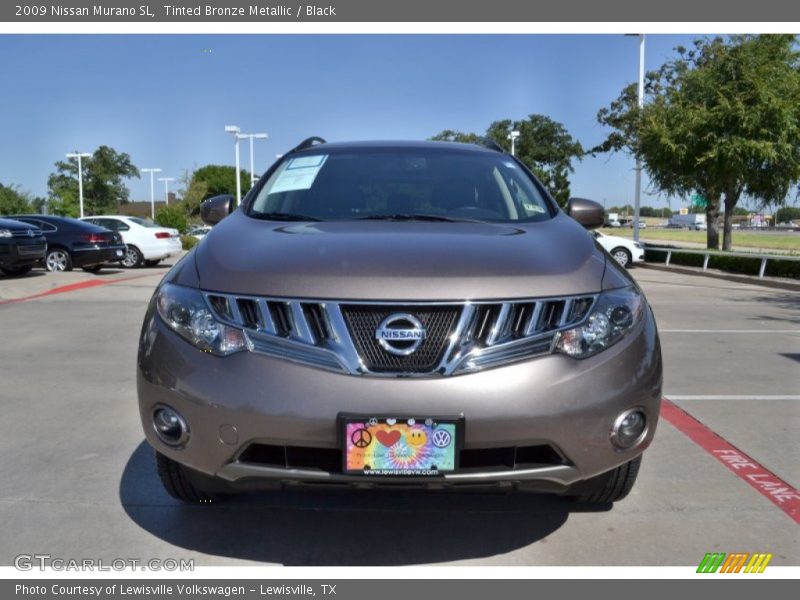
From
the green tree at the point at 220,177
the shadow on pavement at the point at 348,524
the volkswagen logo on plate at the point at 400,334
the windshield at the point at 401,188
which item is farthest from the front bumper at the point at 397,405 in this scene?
the green tree at the point at 220,177

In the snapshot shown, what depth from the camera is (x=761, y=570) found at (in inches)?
107

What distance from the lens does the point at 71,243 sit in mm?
15352

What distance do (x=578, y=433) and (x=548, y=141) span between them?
275 ft

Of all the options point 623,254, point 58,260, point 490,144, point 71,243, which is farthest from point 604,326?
point 623,254

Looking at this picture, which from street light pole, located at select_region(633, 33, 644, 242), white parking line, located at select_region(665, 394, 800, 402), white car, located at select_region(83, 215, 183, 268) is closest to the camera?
white parking line, located at select_region(665, 394, 800, 402)

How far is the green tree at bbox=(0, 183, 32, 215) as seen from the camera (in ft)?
147

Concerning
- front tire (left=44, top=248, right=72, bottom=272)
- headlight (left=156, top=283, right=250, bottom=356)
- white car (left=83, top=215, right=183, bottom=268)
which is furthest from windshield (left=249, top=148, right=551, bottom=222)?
white car (left=83, top=215, right=183, bottom=268)

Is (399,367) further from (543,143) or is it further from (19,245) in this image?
(543,143)

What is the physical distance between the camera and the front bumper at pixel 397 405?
2277 millimetres

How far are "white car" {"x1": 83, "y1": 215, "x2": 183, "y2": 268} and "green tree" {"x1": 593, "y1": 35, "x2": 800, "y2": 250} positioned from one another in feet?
50.8

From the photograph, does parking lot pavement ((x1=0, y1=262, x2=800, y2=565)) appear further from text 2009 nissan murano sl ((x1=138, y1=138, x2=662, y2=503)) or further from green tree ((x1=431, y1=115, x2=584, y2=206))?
green tree ((x1=431, y1=115, x2=584, y2=206))

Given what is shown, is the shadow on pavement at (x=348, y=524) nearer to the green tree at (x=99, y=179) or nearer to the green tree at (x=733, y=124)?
the green tree at (x=733, y=124)

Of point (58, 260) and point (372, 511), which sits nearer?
point (372, 511)

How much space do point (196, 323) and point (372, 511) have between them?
1224mm
